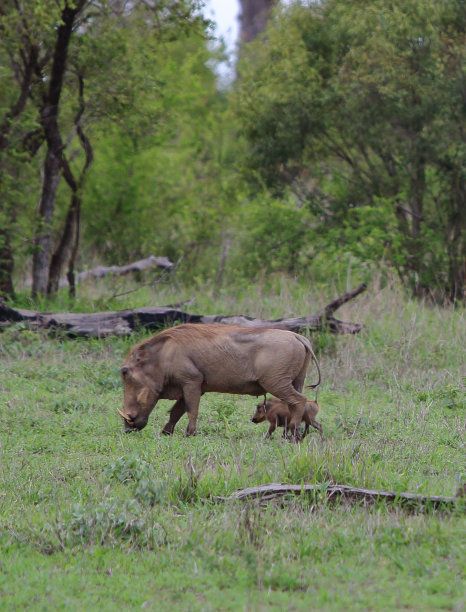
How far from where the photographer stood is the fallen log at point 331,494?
195 inches

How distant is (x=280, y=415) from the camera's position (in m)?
7.51

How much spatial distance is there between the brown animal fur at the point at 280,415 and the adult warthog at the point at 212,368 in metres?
0.13

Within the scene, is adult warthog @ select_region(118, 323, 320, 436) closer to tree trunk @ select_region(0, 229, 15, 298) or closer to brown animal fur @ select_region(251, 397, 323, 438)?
brown animal fur @ select_region(251, 397, 323, 438)

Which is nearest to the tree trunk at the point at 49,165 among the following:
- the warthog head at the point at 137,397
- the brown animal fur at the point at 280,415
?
the warthog head at the point at 137,397

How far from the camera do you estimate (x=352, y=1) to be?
15656mm

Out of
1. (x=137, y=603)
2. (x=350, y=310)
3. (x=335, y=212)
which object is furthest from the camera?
(x=335, y=212)

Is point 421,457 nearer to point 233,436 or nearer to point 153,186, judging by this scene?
point 233,436

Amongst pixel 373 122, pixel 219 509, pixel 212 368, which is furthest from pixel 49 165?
pixel 219 509

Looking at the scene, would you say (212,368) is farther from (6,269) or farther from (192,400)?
(6,269)

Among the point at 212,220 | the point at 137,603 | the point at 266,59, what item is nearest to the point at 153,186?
the point at 212,220

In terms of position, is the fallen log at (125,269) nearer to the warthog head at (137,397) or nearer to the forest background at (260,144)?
the forest background at (260,144)

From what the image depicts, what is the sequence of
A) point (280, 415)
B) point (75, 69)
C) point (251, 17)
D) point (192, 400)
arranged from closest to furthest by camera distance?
point (192, 400) → point (280, 415) → point (75, 69) → point (251, 17)

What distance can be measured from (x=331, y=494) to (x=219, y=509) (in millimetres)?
648

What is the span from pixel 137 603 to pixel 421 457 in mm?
3089
